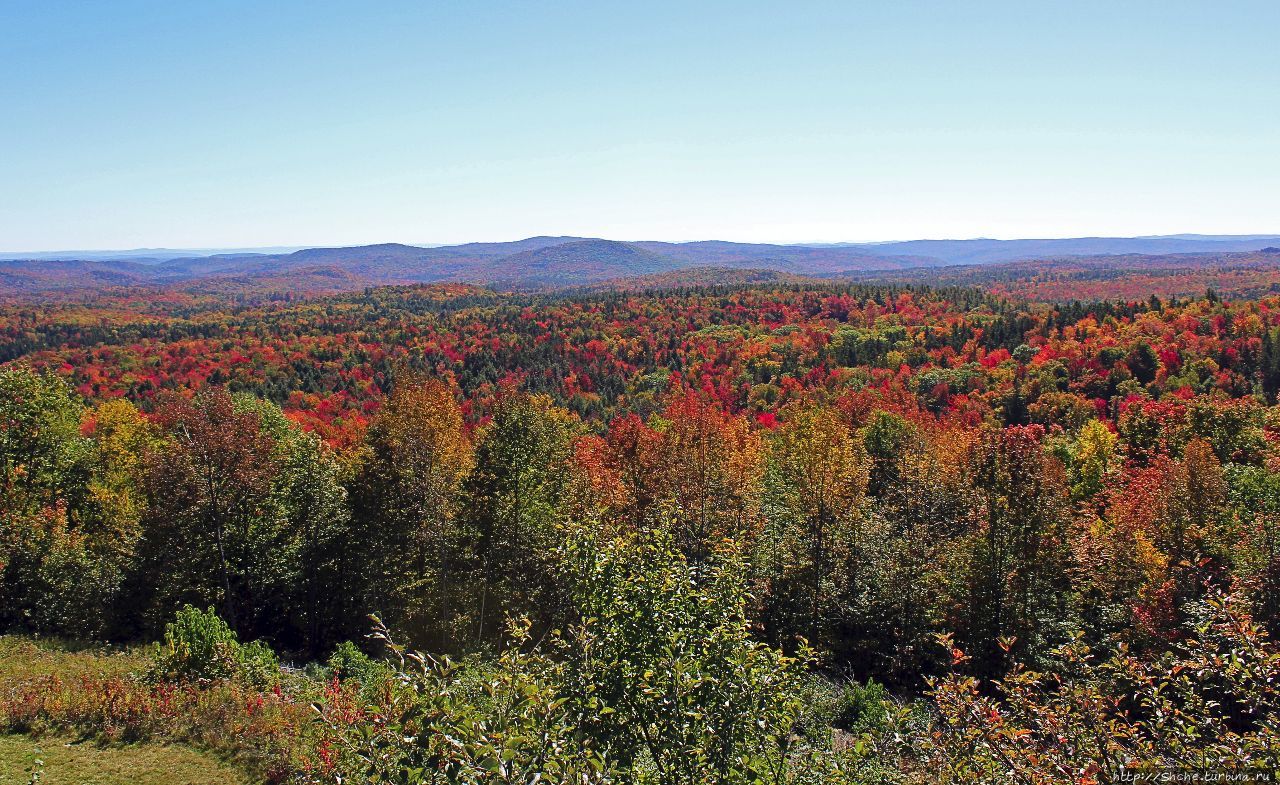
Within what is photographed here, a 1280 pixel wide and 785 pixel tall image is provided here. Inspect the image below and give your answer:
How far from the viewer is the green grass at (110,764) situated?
13.1 m

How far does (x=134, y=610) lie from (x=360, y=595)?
8522mm

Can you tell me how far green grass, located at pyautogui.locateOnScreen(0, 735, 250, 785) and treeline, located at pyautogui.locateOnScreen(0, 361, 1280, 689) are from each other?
974 centimetres

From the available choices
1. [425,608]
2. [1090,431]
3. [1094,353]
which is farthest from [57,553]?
[1094,353]

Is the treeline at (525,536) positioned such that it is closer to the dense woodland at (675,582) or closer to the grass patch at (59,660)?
the dense woodland at (675,582)

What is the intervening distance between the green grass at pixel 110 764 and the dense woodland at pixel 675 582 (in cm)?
160

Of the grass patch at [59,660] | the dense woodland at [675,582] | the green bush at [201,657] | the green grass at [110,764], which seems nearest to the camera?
the dense woodland at [675,582]

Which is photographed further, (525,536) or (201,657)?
(525,536)

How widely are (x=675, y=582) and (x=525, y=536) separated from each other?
15.7 metres

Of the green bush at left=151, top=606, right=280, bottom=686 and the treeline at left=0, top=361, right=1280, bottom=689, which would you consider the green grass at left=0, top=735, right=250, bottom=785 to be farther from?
the treeline at left=0, top=361, right=1280, bottom=689

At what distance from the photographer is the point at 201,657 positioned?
17.4 metres

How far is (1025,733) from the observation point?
8.55m

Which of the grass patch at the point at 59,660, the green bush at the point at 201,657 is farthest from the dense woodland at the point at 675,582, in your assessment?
the grass patch at the point at 59,660

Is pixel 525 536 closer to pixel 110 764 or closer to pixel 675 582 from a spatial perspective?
pixel 110 764

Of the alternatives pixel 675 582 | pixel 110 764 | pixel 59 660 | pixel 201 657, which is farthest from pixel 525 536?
pixel 675 582
